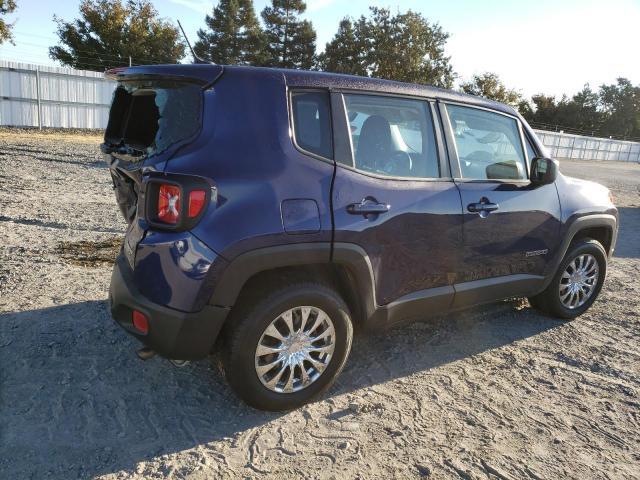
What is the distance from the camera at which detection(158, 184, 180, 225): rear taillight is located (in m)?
2.38

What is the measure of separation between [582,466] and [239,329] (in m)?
1.89

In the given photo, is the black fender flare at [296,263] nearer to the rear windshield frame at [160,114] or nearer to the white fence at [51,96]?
the rear windshield frame at [160,114]

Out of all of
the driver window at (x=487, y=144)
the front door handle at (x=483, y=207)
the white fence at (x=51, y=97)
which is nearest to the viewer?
the front door handle at (x=483, y=207)

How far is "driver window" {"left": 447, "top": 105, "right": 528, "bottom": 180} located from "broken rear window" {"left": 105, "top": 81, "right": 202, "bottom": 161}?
180 cm

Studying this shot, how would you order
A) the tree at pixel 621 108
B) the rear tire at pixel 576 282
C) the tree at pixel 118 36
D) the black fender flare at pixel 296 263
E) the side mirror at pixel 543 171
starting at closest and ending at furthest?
the black fender flare at pixel 296 263 < the side mirror at pixel 543 171 < the rear tire at pixel 576 282 < the tree at pixel 118 36 < the tree at pixel 621 108

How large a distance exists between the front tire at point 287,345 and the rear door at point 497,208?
1.07 meters

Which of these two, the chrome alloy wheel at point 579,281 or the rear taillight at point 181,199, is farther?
the chrome alloy wheel at point 579,281

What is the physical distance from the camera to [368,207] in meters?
2.83

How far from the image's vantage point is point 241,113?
8.38 feet

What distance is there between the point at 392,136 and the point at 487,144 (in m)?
0.96

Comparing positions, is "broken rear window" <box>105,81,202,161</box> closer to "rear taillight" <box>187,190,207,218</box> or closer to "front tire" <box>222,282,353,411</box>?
"rear taillight" <box>187,190,207,218</box>

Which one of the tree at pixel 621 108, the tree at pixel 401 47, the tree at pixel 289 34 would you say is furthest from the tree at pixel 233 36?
the tree at pixel 621 108

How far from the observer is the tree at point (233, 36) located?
47.8 m

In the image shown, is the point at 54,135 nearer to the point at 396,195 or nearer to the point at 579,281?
the point at 396,195
